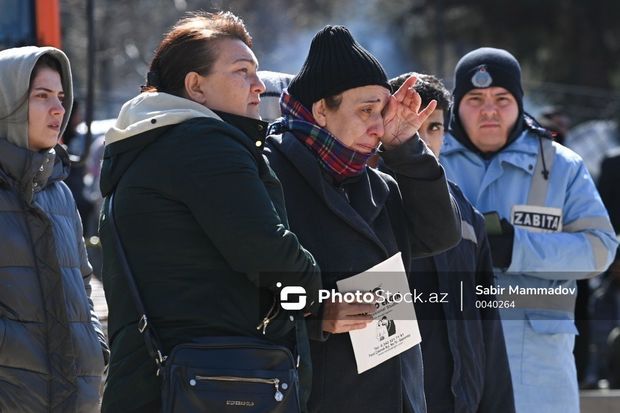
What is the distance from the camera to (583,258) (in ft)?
16.9

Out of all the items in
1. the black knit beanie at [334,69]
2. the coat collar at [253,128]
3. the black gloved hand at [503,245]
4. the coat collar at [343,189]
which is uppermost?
the black knit beanie at [334,69]

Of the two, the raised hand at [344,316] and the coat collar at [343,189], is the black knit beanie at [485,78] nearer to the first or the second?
the coat collar at [343,189]

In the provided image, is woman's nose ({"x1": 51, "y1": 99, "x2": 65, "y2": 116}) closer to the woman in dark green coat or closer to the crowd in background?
the crowd in background

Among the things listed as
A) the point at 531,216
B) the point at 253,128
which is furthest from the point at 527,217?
the point at 253,128

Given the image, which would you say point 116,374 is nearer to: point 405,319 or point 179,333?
point 179,333

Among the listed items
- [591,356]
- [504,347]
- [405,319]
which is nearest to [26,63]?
[405,319]

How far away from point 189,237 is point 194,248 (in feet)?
0.11

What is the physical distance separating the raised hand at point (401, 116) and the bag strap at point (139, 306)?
34.9 inches

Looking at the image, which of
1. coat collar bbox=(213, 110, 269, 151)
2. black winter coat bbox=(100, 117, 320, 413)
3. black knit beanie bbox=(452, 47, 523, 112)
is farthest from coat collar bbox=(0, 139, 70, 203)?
black knit beanie bbox=(452, 47, 523, 112)

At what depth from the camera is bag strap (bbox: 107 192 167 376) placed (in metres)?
3.20

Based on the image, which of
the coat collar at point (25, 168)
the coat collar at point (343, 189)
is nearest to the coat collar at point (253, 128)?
the coat collar at point (343, 189)

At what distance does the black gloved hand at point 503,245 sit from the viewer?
16.5 ft

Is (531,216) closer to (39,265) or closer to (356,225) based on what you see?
(356,225)

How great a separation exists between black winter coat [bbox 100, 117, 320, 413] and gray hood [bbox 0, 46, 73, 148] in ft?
3.55
